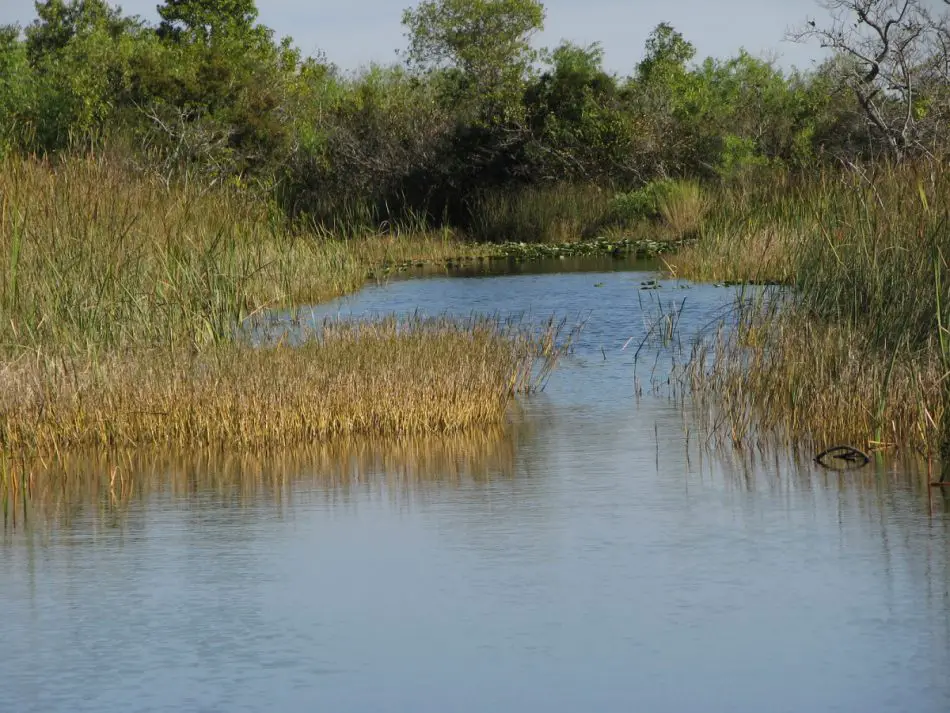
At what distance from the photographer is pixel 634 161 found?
38.6 meters

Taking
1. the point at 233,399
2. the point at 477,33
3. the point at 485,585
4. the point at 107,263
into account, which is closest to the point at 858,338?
the point at 233,399

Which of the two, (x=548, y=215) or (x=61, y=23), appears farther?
(x=61, y=23)

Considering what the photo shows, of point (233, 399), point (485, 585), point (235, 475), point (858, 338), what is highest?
point (858, 338)

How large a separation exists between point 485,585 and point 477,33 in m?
56.7

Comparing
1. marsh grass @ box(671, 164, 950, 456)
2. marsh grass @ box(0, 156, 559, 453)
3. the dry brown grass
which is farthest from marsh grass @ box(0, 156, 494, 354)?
marsh grass @ box(671, 164, 950, 456)

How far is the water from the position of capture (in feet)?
18.3

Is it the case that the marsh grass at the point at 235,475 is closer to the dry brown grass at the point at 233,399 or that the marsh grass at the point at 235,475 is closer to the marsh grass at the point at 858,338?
the dry brown grass at the point at 233,399

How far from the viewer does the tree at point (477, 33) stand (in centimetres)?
5834

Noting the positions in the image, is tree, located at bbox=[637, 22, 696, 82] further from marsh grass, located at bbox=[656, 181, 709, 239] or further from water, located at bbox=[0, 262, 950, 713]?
water, located at bbox=[0, 262, 950, 713]

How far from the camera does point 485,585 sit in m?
6.99

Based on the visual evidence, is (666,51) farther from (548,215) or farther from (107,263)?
(107,263)

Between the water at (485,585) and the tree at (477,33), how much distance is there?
44033 millimetres

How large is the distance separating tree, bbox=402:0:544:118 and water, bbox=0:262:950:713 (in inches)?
1734

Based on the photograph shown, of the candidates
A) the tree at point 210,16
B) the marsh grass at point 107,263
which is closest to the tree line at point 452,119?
the tree at point 210,16
